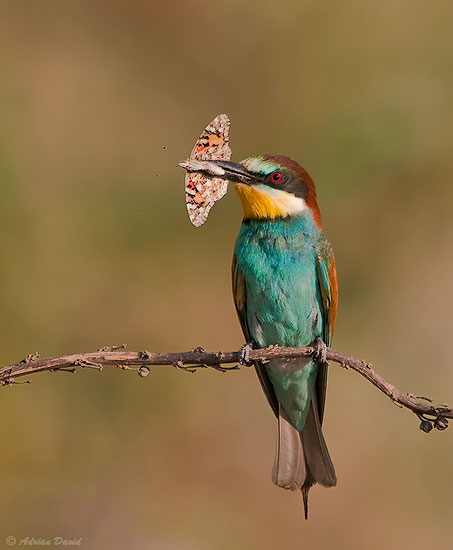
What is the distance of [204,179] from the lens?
115 inches

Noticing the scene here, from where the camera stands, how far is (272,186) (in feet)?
10.2

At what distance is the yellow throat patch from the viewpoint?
311 centimetres

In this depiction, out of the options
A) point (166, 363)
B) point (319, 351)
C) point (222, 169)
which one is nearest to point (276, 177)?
point (222, 169)

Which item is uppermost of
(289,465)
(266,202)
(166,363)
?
(266,202)

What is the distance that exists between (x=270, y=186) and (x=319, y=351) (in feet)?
2.06

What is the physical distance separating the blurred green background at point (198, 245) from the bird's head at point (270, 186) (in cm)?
122

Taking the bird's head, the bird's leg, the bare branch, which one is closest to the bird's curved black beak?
the bird's head

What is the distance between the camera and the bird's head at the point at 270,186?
309cm

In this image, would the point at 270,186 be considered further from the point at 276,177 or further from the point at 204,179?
the point at 204,179

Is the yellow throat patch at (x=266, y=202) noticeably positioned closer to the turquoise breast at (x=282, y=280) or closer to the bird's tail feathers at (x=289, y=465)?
the turquoise breast at (x=282, y=280)

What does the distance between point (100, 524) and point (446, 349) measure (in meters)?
1.84

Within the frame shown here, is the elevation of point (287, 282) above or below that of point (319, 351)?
above

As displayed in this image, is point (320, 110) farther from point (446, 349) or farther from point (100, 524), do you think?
point (100, 524)

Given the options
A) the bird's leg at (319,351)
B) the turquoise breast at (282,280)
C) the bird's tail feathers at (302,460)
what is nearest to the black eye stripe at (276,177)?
the turquoise breast at (282,280)
